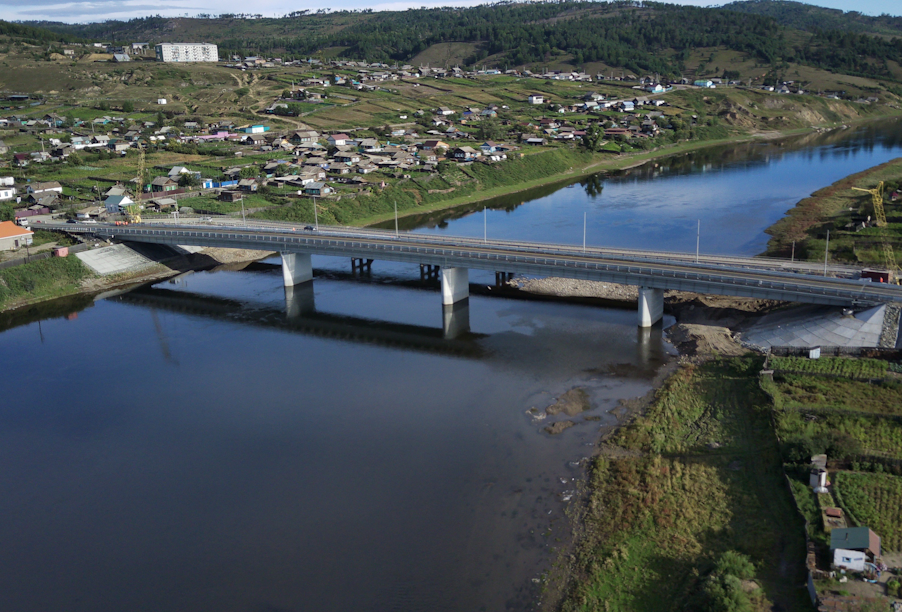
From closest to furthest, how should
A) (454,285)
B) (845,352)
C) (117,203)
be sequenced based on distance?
1. (845,352)
2. (454,285)
3. (117,203)

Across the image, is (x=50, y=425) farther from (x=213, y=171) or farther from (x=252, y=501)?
(x=213, y=171)

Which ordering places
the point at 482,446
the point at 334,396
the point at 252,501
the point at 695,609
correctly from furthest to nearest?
1. the point at 334,396
2. the point at 482,446
3. the point at 252,501
4. the point at 695,609

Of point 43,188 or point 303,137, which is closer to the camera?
point 43,188

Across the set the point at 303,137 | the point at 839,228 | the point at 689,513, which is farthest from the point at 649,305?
the point at 303,137

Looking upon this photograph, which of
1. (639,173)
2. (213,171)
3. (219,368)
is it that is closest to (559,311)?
(219,368)

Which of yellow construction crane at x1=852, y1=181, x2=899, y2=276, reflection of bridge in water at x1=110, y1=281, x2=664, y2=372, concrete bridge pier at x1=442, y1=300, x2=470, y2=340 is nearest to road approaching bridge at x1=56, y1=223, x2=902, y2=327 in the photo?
concrete bridge pier at x1=442, y1=300, x2=470, y2=340

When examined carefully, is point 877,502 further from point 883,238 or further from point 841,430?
point 883,238

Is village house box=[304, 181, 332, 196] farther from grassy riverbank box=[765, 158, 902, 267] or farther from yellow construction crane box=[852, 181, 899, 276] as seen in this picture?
yellow construction crane box=[852, 181, 899, 276]
